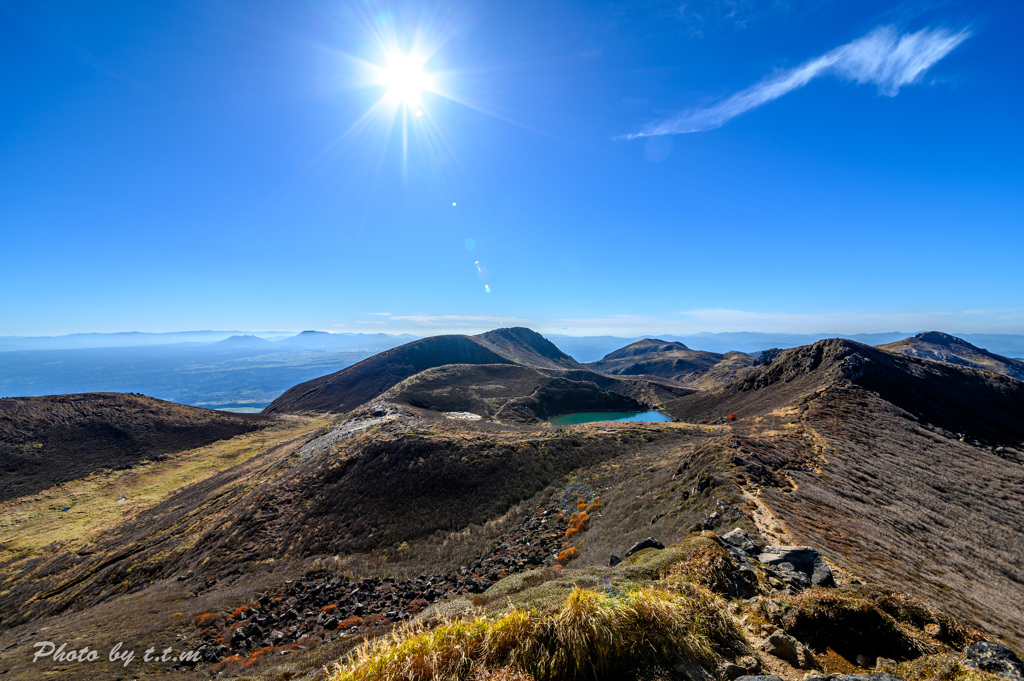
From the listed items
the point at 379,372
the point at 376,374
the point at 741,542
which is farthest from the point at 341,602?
the point at 379,372

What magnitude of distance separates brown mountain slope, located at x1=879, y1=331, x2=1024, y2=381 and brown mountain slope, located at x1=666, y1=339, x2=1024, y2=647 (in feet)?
467

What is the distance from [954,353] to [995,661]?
241 m

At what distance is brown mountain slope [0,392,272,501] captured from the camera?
46.1 m

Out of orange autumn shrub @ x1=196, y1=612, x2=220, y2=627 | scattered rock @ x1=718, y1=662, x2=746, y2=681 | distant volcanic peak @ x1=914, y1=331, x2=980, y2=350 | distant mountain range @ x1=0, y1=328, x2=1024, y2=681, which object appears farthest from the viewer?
distant volcanic peak @ x1=914, y1=331, x2=980, y2=350

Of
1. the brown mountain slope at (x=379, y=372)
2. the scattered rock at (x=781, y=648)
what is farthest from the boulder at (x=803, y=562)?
the brown mountain slope at (x=379, y=372)

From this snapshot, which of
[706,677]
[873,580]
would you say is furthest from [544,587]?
[873,580]

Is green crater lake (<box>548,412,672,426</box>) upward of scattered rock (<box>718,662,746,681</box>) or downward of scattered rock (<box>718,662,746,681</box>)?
downward

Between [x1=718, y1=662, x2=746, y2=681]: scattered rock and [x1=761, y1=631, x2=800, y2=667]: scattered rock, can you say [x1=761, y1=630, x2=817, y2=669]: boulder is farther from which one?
[x1=718, y1=662, x2=746, y2=681]: scattered rock

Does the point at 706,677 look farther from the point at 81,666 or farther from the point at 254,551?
the point at 254,551

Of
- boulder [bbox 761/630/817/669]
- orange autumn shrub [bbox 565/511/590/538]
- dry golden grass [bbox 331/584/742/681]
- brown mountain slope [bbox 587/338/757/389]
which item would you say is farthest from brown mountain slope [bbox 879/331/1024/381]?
dry golden grass [bbox 331/584/742/681]

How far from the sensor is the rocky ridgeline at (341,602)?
514 inches

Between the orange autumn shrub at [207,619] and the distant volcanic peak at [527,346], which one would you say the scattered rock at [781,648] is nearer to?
the orange autumn shrub at [207,619]

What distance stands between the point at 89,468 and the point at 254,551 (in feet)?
163

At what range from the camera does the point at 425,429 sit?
38156 millimetres
